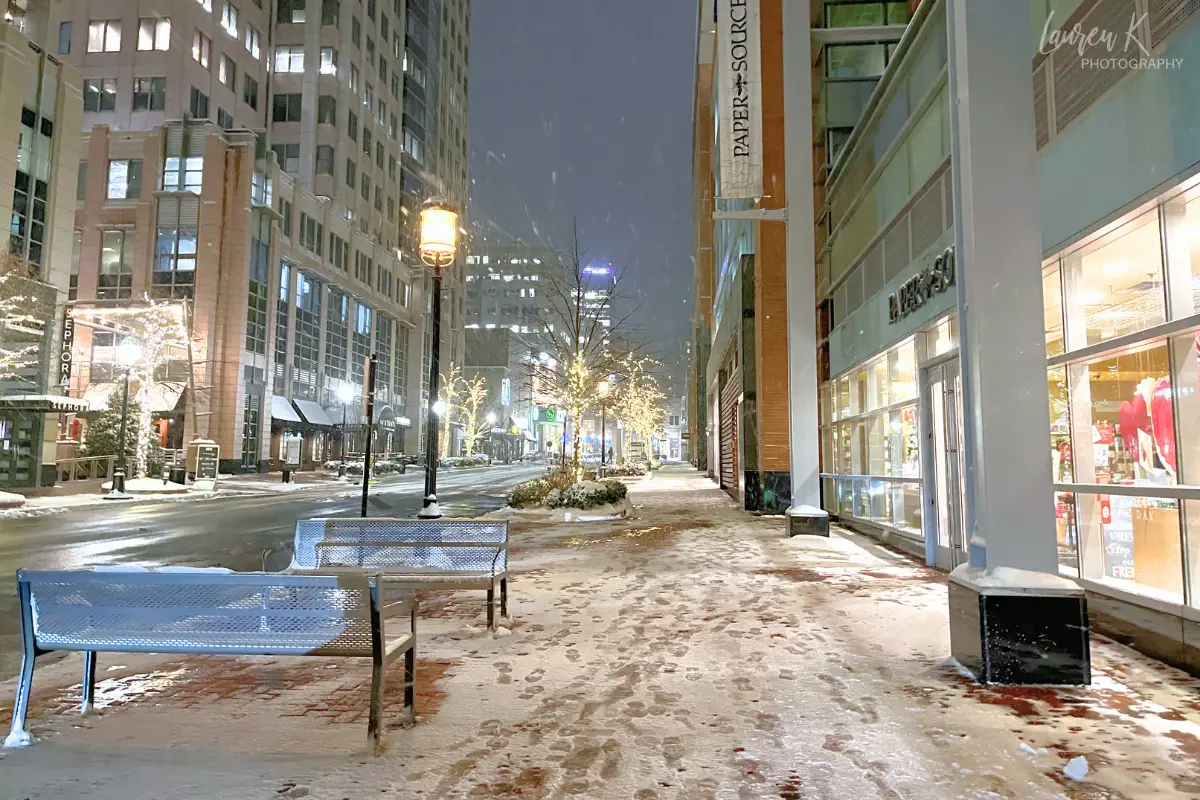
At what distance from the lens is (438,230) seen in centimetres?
1189

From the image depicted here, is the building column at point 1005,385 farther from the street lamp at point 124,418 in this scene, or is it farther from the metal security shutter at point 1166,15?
the street lamp at point 124,418

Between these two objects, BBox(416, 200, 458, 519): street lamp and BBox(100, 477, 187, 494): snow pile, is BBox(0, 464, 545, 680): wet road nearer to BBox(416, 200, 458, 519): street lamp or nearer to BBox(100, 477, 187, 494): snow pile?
BBox(416, 200, 458, 519): street lamp

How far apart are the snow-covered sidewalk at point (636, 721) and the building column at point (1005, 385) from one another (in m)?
0.32

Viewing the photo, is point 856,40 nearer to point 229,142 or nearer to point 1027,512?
point 1027,512

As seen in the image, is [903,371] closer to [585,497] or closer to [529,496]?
[585,497]

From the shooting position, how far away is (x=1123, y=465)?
6.30 m

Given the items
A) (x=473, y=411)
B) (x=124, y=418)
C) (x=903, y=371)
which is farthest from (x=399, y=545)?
(x=473, y=411)

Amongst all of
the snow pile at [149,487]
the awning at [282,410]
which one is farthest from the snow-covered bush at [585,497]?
the awning at [282,410]

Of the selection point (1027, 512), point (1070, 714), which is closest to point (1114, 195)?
point (1027, 512)

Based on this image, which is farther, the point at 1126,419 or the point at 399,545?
the point at 399,545

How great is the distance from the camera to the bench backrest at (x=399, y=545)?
7660mm

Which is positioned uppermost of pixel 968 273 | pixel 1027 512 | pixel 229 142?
pixel 229 142

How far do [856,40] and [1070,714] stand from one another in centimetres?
1815

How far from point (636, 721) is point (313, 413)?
50.4 m
